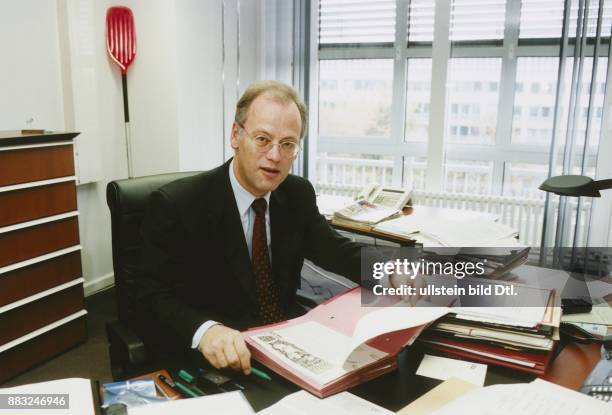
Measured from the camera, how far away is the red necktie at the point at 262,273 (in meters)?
1.57

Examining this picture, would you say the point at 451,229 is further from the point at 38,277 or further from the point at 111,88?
the point at 111,88

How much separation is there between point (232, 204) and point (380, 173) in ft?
8.82

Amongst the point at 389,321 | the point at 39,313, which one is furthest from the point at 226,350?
the point at 39,313

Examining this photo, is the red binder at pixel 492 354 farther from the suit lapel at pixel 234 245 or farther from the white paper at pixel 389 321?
the suit lapel at pixel 234 245

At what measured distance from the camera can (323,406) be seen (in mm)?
903

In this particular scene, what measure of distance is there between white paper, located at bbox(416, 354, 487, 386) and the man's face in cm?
69

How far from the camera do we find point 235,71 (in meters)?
3.88

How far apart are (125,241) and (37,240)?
1082mm

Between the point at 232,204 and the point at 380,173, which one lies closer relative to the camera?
the point at 232,204

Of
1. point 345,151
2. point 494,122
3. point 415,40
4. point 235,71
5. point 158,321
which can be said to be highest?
point 415,40

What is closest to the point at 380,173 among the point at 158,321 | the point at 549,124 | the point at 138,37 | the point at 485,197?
the point at 485,197

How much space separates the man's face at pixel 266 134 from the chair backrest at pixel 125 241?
367mm

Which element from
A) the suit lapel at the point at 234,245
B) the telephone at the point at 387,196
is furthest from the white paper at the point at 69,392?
the telephone at the point at 387,196

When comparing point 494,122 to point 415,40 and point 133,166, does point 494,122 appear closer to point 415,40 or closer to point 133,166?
point 415,40
